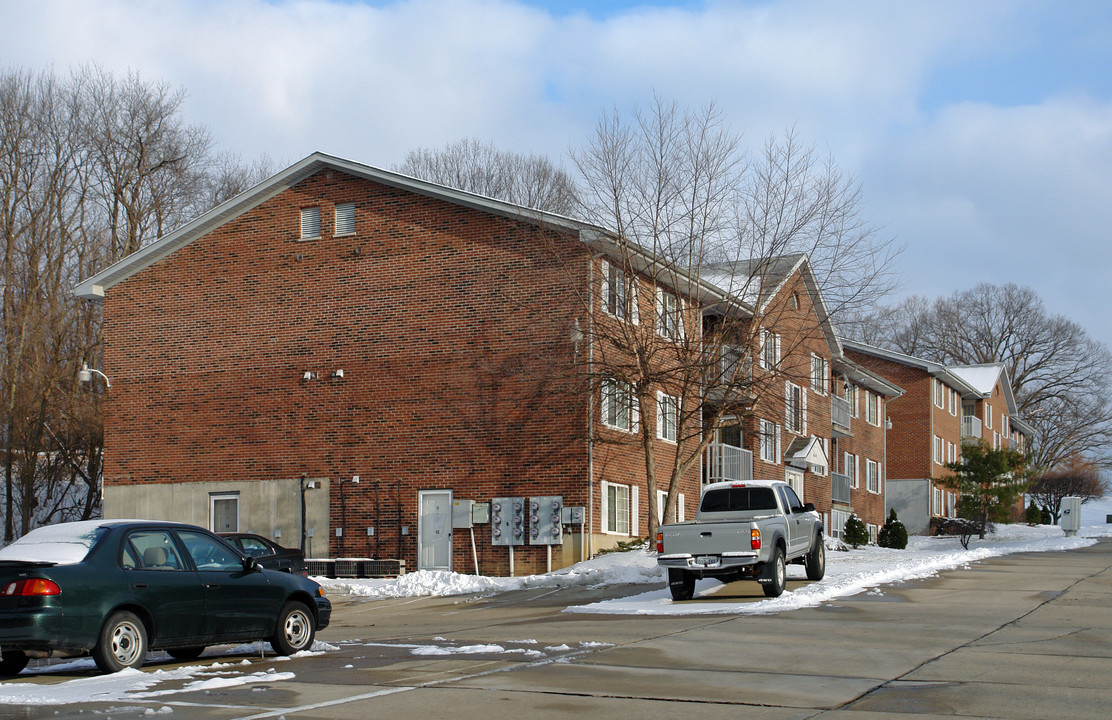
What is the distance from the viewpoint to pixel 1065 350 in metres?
79.3

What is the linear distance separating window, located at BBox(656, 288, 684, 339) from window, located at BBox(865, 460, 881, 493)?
1077 inches

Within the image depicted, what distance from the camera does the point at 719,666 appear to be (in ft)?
37.6

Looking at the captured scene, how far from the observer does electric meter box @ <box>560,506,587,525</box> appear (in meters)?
27.6

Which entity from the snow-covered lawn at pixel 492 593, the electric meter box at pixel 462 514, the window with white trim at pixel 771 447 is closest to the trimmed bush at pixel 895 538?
the snow-covered lawn at pixel 492 593

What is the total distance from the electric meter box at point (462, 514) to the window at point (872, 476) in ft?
97.9

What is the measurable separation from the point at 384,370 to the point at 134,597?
63.5 ft

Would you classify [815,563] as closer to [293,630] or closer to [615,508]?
[615,508]

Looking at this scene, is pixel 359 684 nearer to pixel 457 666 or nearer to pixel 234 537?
pixel 457 666

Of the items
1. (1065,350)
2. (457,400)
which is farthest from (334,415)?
(1065,350)

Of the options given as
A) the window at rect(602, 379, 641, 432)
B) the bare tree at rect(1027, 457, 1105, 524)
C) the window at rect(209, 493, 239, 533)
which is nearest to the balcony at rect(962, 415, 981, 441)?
the bare tree at rect(1027, 457, 1105, 524)

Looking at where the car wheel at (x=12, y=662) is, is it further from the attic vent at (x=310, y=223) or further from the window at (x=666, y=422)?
the attic vent at (x=310, y=223)

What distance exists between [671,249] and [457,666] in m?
17.1

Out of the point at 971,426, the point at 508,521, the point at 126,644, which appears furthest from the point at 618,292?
the point at 971,426

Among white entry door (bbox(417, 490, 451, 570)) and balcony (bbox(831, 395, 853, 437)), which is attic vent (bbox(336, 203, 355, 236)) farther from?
balcony (bbox(831, 395, 853, 437))
